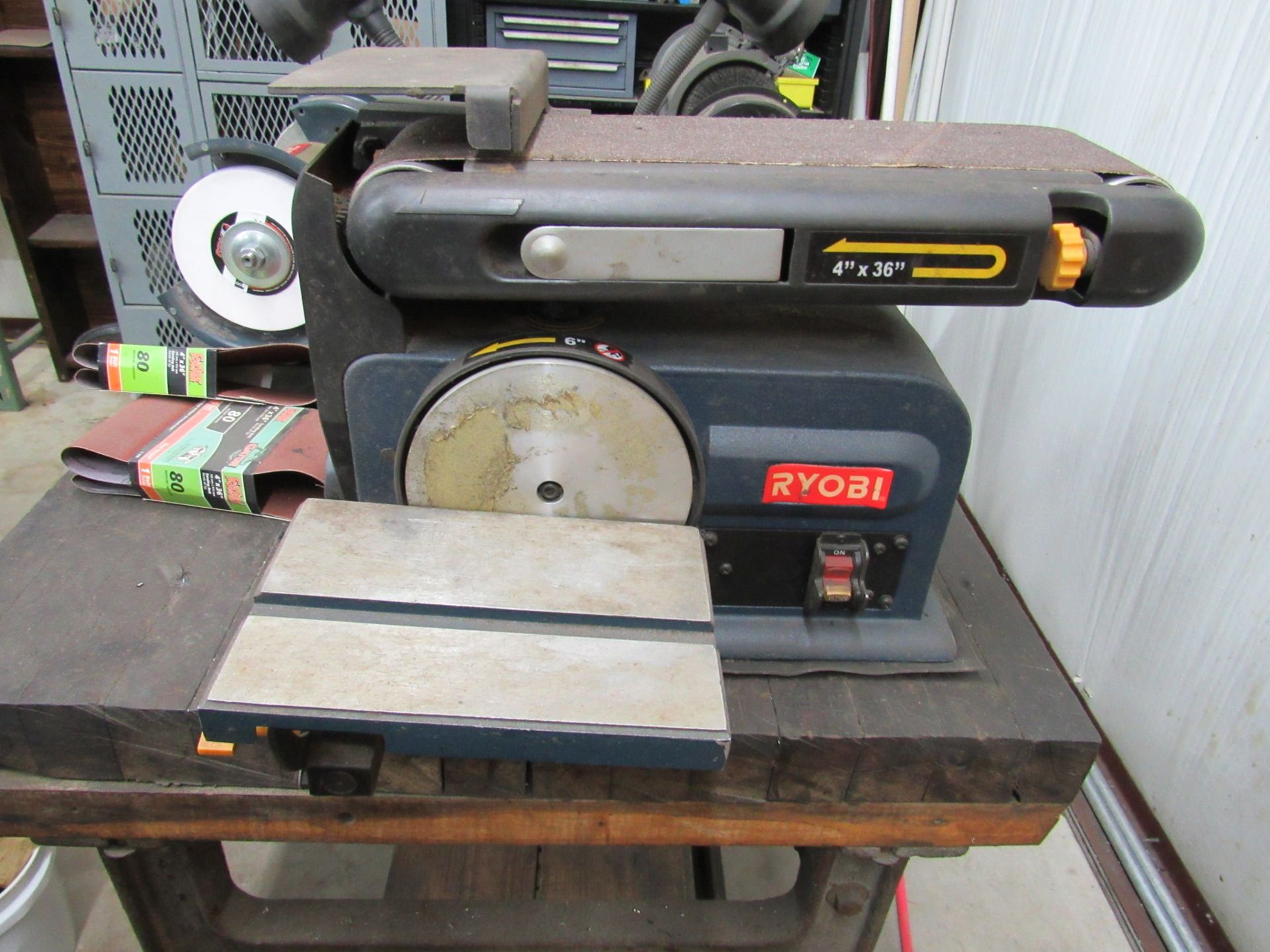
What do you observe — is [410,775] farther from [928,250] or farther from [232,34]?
[232,34]

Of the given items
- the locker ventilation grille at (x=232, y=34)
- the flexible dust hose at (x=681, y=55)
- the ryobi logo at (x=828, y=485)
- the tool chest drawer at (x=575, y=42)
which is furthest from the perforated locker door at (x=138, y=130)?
the ryobi logo at (x=828, y=485)

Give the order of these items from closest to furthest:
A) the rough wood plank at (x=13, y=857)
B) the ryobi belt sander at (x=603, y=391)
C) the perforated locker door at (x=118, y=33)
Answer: the ryobi belt sander at (x=603, y=391) < the rough wood plank at (x=13, y=857) < the perforated locker door at (x=118, y=33)

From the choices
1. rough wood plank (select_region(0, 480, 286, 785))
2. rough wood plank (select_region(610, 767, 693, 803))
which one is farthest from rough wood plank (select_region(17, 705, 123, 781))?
rough wood plank (select_region(610, 767, 693, 803))

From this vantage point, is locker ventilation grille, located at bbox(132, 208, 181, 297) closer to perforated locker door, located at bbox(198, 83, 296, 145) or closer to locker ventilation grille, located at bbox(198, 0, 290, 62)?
perforated locker door, located at bbox(198, 83, 296, 145)

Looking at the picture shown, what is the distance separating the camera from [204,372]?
1.18m

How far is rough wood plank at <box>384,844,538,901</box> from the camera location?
1.24m

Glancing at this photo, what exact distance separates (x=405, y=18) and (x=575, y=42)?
416mm

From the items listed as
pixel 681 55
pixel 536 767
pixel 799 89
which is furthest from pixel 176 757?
pixel 799 89

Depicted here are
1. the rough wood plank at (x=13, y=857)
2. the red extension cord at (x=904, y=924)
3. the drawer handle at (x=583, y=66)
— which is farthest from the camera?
the drawer handle at (x=583, y=66)

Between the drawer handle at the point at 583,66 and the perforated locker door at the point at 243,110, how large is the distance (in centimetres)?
65

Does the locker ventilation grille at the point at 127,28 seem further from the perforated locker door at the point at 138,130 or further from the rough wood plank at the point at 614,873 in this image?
the rough wood plank at the point at 614,873

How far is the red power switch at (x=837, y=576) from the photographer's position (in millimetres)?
793

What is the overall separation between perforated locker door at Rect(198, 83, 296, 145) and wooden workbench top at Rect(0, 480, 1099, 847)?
160cm

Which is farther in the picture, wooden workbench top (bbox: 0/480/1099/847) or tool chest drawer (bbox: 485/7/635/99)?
tool chest drawer (bbox: 485/7/635/99)
